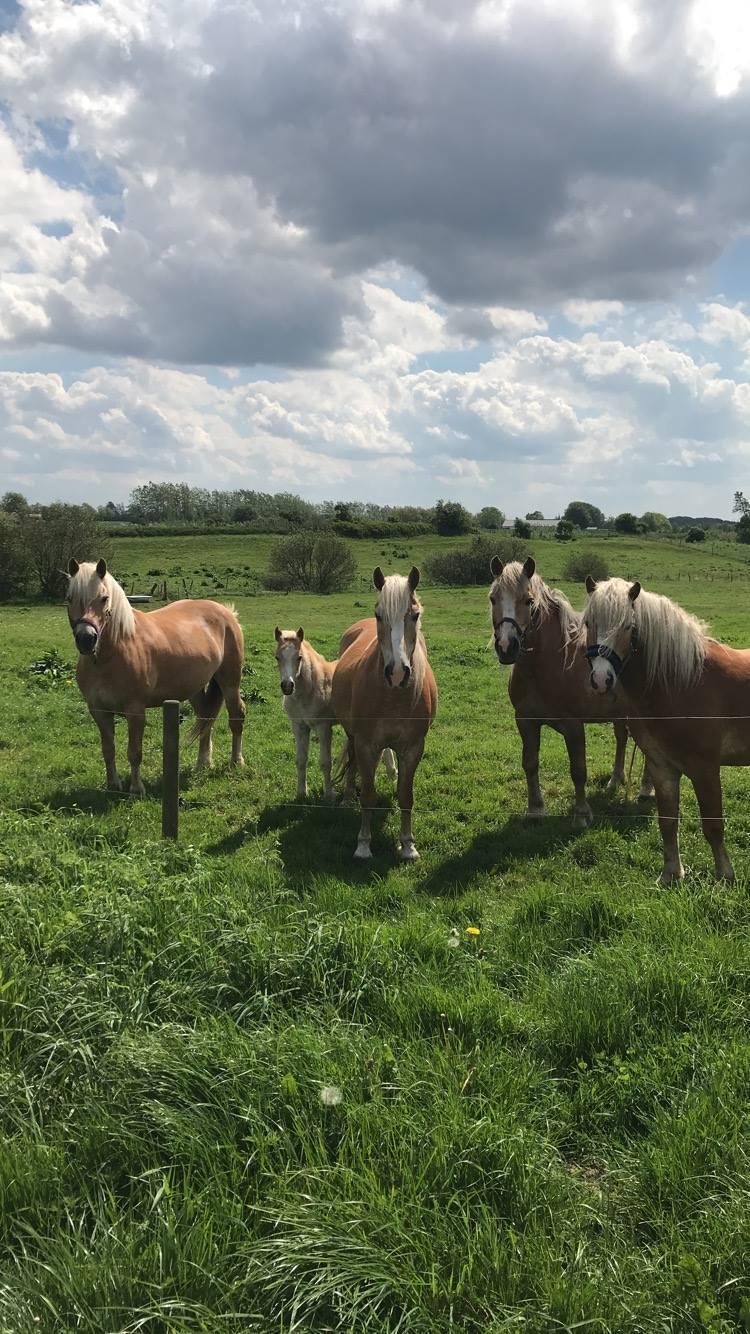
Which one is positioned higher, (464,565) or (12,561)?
(464,565)

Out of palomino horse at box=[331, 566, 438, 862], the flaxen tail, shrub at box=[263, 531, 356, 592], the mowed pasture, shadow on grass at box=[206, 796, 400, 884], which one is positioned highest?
shrub at box=[263, 531, 356, 592]

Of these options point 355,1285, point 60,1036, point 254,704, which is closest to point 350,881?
point 60,1036

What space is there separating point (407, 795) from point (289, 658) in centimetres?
209

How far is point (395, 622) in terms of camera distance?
5.95m

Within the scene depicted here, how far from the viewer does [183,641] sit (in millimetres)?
9320

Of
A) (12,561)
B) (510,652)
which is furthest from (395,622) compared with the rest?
Result: (12,561)

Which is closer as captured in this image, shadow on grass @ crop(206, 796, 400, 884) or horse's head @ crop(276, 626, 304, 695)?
shadow on grass @ crop(206, 796, 400, 884)

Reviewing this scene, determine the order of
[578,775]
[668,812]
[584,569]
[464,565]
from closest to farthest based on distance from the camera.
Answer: [668,812] < [578,775] < [584,569] < [464,565]

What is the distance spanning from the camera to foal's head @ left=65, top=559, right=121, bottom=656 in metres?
7.65

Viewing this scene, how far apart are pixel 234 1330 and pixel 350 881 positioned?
140 inches

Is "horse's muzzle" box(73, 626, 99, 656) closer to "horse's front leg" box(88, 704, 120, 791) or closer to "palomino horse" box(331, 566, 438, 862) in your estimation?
"horse's front leg" box(88, 704, 120, 791)

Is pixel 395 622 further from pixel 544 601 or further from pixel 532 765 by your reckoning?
pixel 532 765

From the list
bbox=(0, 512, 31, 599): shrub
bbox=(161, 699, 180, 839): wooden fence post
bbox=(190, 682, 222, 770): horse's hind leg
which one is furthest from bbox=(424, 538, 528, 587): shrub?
bbox=(161, 699, 180, 839): wooden fence post

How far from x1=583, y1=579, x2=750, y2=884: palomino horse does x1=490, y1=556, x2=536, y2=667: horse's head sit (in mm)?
1236
